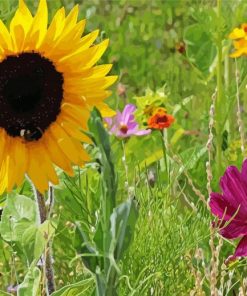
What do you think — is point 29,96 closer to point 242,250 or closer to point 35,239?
point 35,239

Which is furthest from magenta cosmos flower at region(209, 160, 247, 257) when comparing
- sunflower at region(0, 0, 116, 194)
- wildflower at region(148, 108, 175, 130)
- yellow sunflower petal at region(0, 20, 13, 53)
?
wildflower at region(148, 108, 175, 130)

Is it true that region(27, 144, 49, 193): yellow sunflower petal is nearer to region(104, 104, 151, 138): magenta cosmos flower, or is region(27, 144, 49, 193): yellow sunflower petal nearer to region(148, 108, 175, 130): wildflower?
region(148, 108, 175, 130): wildflower

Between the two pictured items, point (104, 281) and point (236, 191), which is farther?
point (236, 191)

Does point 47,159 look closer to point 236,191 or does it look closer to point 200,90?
point 236,191

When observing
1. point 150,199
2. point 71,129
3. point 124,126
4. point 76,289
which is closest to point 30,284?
point 76,289

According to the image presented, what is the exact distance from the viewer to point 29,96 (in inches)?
46.3

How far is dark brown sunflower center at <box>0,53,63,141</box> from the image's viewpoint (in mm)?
1153

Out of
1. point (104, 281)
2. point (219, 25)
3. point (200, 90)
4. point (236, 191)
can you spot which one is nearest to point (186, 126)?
point (200, 90)

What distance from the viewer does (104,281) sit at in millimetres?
908

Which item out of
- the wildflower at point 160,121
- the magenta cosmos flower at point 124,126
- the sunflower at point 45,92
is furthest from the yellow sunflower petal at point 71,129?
the magenta cosmos flower at point 124,126

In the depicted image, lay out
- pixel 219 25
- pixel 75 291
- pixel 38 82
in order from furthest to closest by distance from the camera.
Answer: pixel 219 25
pixel 38 82
pixel 75 291

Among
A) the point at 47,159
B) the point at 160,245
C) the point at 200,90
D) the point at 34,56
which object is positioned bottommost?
the point at 200,90

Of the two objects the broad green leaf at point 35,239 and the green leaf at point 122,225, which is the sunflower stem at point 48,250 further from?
the green leaf at point 122,225

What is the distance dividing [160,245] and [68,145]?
0.63 ft
